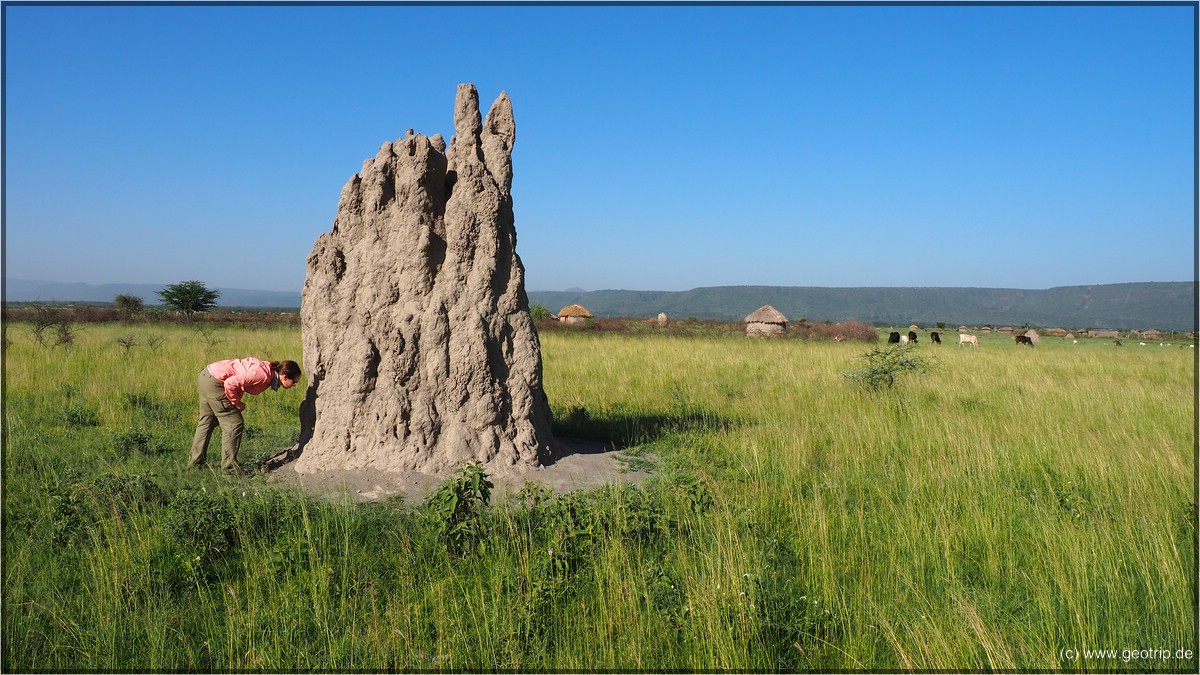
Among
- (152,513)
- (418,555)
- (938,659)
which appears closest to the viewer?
(938,659)

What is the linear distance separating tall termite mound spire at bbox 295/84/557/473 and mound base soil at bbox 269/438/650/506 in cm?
13

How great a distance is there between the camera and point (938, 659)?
10.5 ft

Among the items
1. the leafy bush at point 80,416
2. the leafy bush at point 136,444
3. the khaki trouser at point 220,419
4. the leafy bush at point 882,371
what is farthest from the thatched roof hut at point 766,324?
the khaki trouser at point 220,419

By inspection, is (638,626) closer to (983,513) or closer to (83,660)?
(83,660)

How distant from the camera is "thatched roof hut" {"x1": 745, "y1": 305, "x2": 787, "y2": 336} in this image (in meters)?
34.7

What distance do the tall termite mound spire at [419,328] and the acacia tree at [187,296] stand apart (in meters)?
44.2

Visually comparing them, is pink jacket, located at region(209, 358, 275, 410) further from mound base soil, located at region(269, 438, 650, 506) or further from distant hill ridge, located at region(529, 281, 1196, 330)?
distant hill ridge, located at region(529, 281, 1196, 330)

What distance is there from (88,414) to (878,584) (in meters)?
9.10

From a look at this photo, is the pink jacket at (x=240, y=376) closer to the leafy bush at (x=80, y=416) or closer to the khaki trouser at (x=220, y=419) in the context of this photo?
the khaki trouser at (x=220, y=419)

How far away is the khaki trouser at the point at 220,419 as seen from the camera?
6.43 meters

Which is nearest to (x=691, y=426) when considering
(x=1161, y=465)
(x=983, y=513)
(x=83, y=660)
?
(x=983, y=513)

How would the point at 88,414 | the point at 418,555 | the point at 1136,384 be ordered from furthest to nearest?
the point at 1136,384 → the point at 88,414 → the point at 418,555

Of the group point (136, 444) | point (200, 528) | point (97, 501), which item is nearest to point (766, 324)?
point (136, 444)

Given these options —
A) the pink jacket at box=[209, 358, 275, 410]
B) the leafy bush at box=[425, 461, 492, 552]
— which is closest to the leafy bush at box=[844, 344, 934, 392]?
the leafy bush at box=[425, 461, 492, 552]
